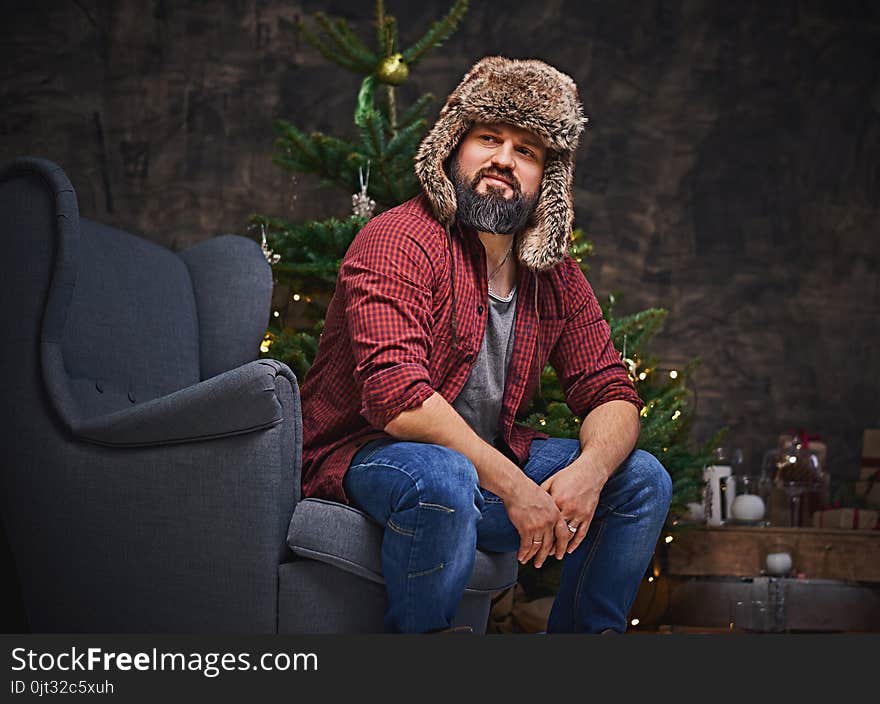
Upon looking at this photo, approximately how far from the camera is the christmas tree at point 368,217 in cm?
324

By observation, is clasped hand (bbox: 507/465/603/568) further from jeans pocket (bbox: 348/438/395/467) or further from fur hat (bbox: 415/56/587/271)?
fur hat (bbox: 415/56/587/271)

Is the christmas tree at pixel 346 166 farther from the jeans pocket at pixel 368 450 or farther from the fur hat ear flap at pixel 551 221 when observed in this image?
the jeans pocket at pixel 368 450

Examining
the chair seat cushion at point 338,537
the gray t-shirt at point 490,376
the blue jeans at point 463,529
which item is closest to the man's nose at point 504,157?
the gray t-shirt at point 490,376

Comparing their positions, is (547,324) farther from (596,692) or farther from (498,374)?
(596,692)

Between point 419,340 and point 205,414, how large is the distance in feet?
1.35

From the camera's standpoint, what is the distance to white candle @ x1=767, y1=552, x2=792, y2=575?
3541mm

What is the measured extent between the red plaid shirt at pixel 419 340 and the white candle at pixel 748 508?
1.73 meters

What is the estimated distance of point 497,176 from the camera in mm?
2203

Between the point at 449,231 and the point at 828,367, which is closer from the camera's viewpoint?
the point at 449,231

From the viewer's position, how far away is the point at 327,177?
11.4 ft

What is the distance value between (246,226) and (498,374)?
2374mm

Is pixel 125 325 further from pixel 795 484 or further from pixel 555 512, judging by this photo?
pixel 795 484

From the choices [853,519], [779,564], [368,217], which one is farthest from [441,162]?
[853,519]

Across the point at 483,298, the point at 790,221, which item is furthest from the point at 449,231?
the point at 790,221
